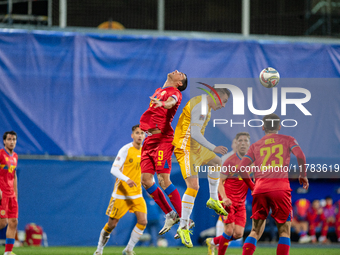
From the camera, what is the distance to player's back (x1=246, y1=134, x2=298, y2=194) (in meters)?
6.51

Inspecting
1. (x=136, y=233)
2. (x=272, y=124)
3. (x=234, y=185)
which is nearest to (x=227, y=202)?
(x=234, y=185)

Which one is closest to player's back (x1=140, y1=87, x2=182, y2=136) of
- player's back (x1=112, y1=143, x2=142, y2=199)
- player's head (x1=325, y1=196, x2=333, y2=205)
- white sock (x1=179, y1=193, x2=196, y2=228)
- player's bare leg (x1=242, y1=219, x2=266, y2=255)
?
white sock (x1=179, y1=193, x2=196, y2=228)

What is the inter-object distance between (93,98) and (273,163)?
8.57m

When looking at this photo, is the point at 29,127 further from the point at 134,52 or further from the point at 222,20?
the point at 222,20

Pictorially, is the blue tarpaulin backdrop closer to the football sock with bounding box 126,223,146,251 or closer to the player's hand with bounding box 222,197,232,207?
the football sock with bounding box 126,223,146,251

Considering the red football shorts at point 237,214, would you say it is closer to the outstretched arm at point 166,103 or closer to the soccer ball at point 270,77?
the soccer ball at point 270,77

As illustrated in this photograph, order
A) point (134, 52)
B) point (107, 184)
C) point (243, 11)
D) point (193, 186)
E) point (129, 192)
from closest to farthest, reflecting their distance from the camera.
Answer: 1. point (193, 186)
2. point (129, 192)
3. point (107, 184)
4. point (134, 52)
5. point (243, 11)

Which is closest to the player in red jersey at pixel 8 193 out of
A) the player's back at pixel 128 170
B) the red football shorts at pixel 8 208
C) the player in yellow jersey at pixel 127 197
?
the red football shorts at pixel 8 208

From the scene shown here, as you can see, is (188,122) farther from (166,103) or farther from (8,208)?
(8,208)

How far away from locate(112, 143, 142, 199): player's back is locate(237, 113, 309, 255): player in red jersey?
3560 mm

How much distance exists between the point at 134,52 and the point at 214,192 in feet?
25.8

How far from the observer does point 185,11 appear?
15953mm

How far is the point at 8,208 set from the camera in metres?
9.41

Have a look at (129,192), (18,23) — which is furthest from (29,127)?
(129,192)
